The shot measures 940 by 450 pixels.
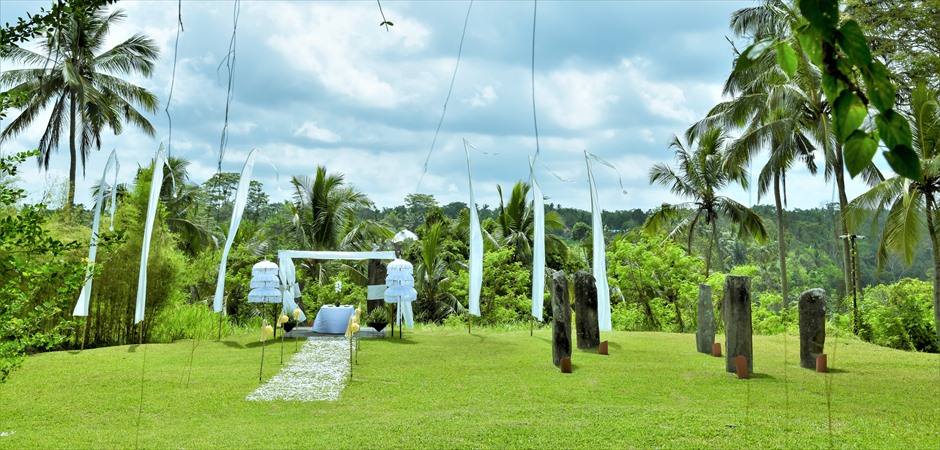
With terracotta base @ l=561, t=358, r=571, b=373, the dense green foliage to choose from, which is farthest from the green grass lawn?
the dense green foliage

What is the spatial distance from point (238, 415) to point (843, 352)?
427 inches

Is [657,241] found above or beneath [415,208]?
beneath

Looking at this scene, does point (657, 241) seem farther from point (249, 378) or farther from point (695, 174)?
point (249, 378)

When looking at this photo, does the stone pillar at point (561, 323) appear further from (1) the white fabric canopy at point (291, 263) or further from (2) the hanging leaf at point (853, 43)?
(2) the hanging leaf at point (853, 43)

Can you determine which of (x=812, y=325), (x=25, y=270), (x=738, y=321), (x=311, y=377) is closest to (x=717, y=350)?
(x=812, y=325)

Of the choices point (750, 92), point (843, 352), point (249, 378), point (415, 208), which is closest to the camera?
point (249, 378)

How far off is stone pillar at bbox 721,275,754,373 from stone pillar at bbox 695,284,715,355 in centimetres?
247

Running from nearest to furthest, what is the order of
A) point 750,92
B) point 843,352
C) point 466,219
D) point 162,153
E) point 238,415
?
point 238,415 → point 162,153 → point 843,352 → point 750,92 → point 466,219

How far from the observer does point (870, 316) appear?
16.0m

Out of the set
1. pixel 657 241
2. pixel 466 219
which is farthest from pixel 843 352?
pixel 466 219

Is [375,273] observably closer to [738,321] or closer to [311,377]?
[311,377]

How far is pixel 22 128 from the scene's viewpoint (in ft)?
68.9

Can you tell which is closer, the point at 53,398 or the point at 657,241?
the point at 53,398

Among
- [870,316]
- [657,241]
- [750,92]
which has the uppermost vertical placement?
[750,92]
